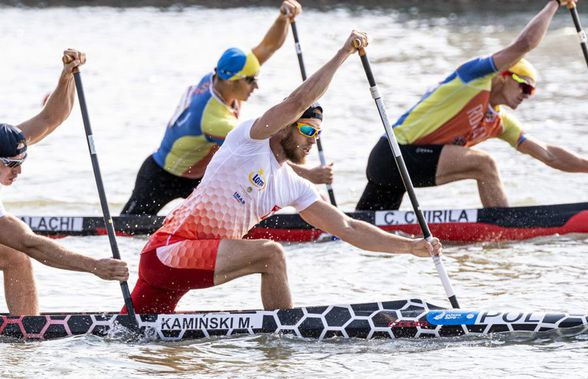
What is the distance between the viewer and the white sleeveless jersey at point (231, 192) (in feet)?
22.7

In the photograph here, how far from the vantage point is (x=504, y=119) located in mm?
10297

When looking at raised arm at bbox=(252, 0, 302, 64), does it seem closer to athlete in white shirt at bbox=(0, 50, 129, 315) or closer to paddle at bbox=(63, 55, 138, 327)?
athlete in white shirt at bbox=(0, 50, 129, 315)

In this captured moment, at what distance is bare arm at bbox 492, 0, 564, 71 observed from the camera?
9.43 metres

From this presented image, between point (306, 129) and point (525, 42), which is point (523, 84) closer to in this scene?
point (525, 42)

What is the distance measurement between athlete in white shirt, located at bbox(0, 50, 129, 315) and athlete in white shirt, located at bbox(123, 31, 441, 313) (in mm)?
347

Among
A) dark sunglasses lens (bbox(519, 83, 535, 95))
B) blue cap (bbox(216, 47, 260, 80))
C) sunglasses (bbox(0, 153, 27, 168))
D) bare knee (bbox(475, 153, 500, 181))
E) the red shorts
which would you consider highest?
blue cap (bbox(216, 47, 260, 80))

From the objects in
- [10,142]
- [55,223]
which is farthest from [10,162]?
[55,223]

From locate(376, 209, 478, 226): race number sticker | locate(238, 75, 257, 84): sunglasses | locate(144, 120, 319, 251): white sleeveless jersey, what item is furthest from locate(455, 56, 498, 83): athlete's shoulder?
locate(144, 120, 319, 251): white sleeveless jersey

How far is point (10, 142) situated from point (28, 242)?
614 mm

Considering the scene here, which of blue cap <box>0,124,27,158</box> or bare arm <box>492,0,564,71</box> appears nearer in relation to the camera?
blue cap <box>0,124,27,158</box>

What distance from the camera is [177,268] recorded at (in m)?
6.82

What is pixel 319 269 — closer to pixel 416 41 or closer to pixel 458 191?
pixel 458 191

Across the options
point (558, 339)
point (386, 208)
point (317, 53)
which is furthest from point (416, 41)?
point (558, 339)

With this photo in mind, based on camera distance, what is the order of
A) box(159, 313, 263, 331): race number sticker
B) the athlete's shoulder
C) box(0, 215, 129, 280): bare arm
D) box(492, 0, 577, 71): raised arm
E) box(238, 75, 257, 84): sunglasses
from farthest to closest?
box(238, 75, 257, 84): sunglasses < the athlete's shoulder < box(492, 0, 577, 71): raised arm < box(159, 313, 263, 331): race number sticker < box(0, 215, 129, 280): bare arm
